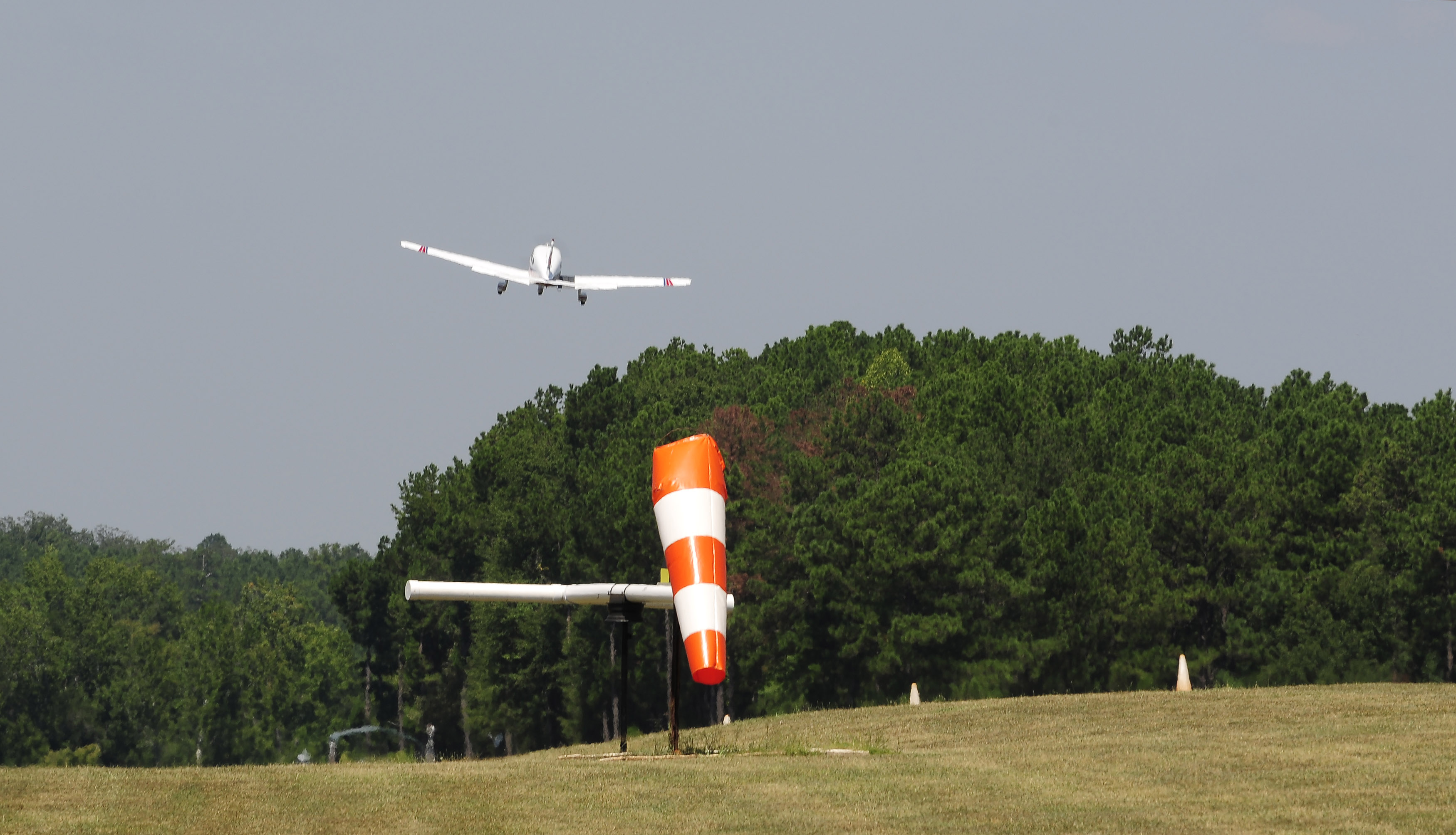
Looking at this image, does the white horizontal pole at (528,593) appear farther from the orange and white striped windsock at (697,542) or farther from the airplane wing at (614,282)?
the airplane wing at (614,282)

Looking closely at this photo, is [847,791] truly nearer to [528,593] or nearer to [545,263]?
[528,593]

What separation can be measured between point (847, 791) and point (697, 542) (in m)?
4.17

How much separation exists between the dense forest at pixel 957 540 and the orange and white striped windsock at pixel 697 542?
145 ft

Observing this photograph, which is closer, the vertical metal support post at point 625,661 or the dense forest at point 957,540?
the vertical metal support post at point 625,661

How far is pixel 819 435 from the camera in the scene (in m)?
85.4

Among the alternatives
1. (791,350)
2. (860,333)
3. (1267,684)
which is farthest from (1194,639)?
(860,333)

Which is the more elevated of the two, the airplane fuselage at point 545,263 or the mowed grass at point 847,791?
the airplane fuselage at point 545,263

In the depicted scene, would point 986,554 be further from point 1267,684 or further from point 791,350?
point 791,350

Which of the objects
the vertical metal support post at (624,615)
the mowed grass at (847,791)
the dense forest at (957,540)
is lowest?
the mowed grass at (847,791)

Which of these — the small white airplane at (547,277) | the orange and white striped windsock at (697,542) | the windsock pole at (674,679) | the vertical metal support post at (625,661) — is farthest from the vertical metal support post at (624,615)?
the small white airplane at (547,277)

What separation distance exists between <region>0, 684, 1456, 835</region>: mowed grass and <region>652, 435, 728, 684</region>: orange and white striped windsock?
1501 millimetres

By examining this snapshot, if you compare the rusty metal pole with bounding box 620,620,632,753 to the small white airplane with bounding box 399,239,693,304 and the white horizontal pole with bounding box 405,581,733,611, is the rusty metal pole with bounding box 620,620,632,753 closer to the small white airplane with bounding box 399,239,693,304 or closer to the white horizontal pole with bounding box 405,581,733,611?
the white horizontal pole with bounding box 405,581,733,611

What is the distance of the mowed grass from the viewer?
59.7ft

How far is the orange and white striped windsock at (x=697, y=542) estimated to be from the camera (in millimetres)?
22547
